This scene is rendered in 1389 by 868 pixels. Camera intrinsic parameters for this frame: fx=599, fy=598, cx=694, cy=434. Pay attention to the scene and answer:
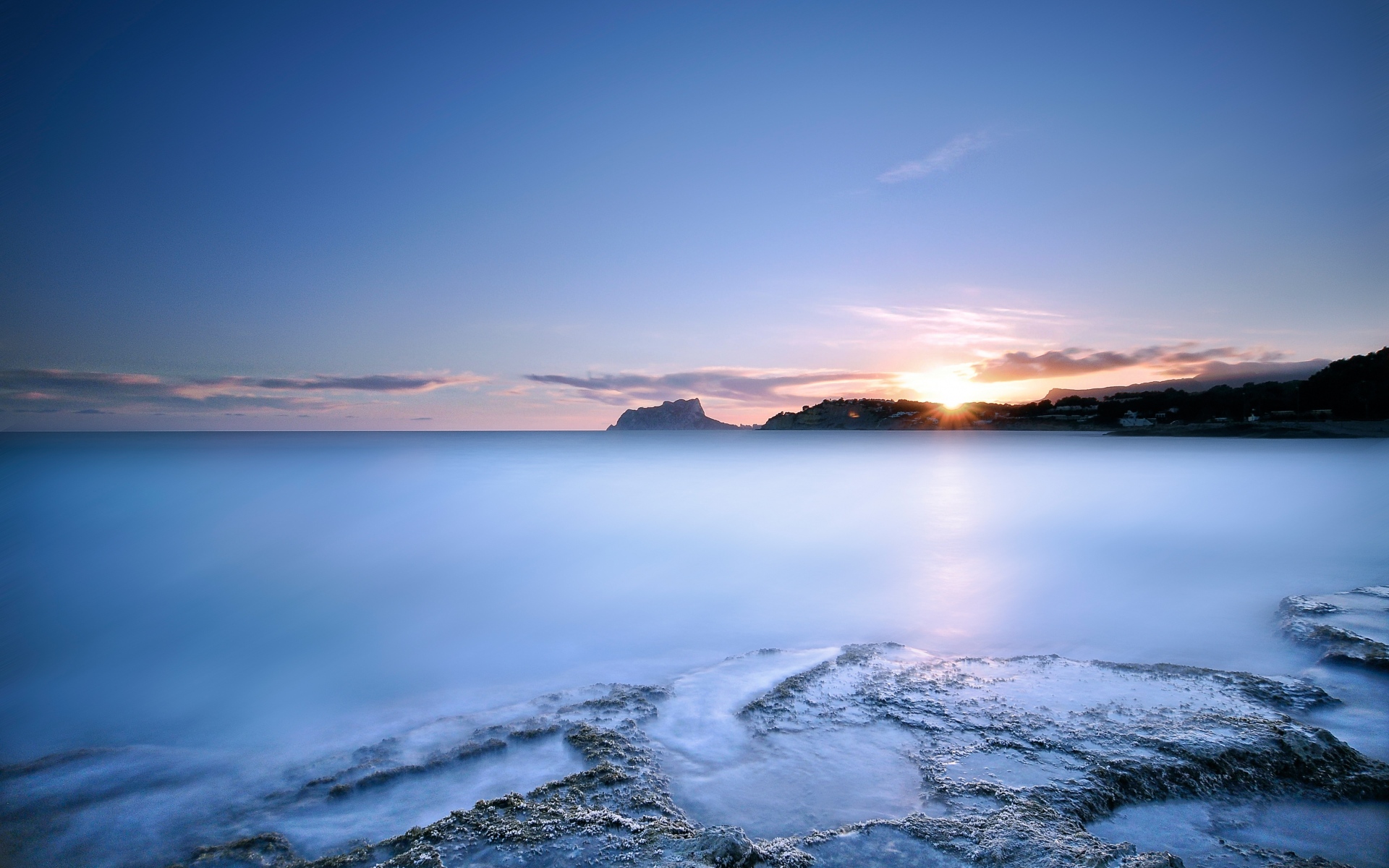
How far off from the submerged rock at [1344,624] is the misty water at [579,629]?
257 millimetres

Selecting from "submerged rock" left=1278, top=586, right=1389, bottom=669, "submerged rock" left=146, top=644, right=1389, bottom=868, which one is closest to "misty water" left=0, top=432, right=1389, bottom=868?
"submerged rock" left=146, top=644, right=1389, bottom=868

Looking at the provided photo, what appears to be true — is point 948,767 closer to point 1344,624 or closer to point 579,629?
point 579,629

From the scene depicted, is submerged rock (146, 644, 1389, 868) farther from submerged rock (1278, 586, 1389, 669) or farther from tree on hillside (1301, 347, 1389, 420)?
tree on hillside (1301, 347, 1389, 420)

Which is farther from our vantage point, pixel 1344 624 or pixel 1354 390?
pixel 1354 390

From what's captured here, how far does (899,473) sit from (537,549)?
76.3ft

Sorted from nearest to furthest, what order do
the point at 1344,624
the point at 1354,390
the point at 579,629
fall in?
1. the point at 1344,624
2. the point at 579,629
3. the point at 1354,390

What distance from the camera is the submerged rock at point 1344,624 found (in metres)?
5.05

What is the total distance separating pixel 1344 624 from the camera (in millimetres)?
6055

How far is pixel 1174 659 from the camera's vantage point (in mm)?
5676

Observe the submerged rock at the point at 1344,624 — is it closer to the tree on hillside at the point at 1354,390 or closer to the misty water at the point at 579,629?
the misty water at the point at 579,629

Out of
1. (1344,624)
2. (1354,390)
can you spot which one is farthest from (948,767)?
(1354,390)

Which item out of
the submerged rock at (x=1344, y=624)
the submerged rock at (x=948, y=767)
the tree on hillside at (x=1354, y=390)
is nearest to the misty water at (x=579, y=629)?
the submerged rock at (x=948, y=767)

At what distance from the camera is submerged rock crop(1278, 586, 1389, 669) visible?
5051 millimetres

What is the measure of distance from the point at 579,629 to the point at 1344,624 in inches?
319
